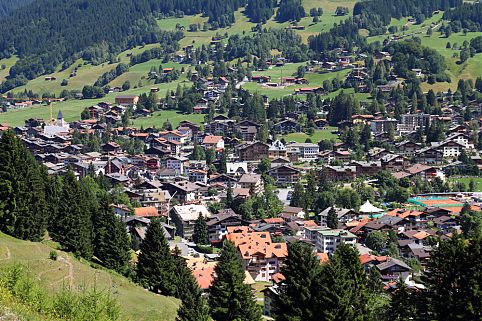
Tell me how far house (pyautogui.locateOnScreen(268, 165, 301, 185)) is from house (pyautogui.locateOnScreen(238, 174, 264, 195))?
2.52 m

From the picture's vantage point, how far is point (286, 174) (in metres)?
62.7

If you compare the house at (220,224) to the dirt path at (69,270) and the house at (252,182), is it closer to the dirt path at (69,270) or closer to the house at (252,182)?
the house at (252,182)

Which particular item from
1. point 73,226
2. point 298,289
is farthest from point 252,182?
point 298,289

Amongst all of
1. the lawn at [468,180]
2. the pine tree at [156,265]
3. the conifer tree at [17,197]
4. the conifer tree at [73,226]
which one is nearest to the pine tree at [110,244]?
the conifer tree at [73,226]

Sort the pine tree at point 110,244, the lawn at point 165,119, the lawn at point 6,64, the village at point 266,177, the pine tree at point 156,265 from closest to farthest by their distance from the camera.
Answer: the pine tree at point 156,265
the pine tree at point 110,244
the village at point 266,177
the lawn at point 165,119
the lawn at point 6,64

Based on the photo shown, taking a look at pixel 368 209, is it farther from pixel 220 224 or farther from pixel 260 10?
pixel 260 10

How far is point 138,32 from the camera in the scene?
141 metres

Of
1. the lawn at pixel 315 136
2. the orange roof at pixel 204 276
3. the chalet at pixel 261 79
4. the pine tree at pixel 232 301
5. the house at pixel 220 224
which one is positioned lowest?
the lawn at pixel 315 136

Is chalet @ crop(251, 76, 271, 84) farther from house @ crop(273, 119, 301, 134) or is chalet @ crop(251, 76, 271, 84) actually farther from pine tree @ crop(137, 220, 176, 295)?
pine tree @ crop(137, 220, 176, 295)

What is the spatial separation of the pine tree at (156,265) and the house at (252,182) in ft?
102

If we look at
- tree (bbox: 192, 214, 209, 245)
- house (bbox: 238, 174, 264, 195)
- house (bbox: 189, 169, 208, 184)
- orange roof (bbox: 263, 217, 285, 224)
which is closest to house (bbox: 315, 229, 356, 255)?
orange roof (bbox: 263, 217, 285, 224)

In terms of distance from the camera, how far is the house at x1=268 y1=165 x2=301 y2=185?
6238 cm

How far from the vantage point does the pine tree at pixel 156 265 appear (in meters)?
25.0

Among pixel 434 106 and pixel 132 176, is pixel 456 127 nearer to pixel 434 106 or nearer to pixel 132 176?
pixel 434 106
